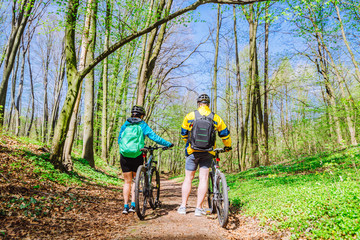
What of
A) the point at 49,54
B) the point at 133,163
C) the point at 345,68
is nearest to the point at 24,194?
the point at 133,163

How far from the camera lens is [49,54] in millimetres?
24422

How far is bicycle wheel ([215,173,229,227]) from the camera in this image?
3.56m

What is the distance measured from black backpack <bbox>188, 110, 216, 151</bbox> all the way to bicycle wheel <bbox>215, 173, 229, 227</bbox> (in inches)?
23.5

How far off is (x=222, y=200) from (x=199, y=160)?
0.83 meters

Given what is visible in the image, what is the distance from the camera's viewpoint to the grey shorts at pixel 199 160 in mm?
4180

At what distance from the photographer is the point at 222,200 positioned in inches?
151

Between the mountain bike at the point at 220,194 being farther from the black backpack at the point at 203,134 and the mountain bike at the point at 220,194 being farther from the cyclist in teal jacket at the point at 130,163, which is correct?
the cyclist in teal jacket at the point at 130,163

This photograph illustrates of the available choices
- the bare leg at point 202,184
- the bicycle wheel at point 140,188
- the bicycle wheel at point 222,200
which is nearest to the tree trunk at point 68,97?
the bicycle wheel at point 140,188

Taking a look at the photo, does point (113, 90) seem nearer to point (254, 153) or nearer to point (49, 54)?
point (49, 54)

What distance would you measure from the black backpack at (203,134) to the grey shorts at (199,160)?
0.18m

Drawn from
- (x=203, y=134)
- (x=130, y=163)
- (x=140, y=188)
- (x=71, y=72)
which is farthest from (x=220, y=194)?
(x=71, y=72)

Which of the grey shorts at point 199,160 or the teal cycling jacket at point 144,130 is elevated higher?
the teal cycling jacket at point 144,130

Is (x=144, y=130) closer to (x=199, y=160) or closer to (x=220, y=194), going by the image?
(x=199, y=160)

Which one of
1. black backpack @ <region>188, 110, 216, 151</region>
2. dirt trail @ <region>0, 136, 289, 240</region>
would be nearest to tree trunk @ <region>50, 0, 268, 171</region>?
dirt trail @ <region>0, 136, 289, 240</region>
